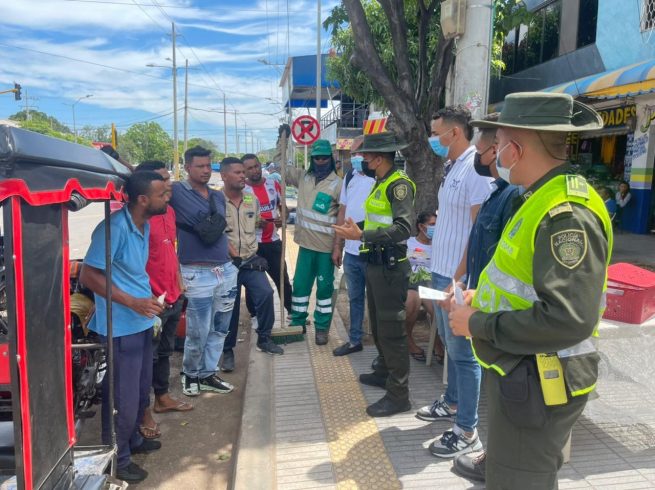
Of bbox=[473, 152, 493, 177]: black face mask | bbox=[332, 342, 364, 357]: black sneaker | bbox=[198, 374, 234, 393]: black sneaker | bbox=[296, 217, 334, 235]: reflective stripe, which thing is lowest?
bbox=[198, 374, 234, 393]: black sneaker

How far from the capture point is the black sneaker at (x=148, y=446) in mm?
3502

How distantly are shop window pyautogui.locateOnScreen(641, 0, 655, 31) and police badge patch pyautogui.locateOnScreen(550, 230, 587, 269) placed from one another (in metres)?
10.8

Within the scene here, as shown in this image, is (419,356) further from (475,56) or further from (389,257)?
(475,56)

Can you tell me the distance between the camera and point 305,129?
7.61 meters

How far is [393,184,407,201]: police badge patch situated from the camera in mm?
3529

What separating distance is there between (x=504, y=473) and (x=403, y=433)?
5.35 feet

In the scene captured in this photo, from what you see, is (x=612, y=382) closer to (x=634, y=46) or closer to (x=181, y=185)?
(x=181, y=185)

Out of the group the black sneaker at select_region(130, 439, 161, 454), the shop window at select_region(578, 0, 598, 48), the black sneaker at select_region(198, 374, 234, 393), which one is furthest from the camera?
the shop window at select_region(578, 0, 598, 48)

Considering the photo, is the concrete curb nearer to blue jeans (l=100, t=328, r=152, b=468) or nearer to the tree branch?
blue jeans (l=100, t=328, r=152, b=468)

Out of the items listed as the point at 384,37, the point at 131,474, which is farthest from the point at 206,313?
the point at 384,37

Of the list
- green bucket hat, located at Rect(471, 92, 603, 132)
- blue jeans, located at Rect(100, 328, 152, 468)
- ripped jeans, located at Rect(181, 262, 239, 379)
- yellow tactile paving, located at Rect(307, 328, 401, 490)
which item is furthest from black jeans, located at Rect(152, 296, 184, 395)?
green bucket hat, located at Rect(471, 92, 603, 132)

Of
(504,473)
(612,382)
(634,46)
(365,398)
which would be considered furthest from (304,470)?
(634,46)

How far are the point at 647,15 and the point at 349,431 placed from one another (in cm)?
1067

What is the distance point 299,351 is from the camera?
5.12m
